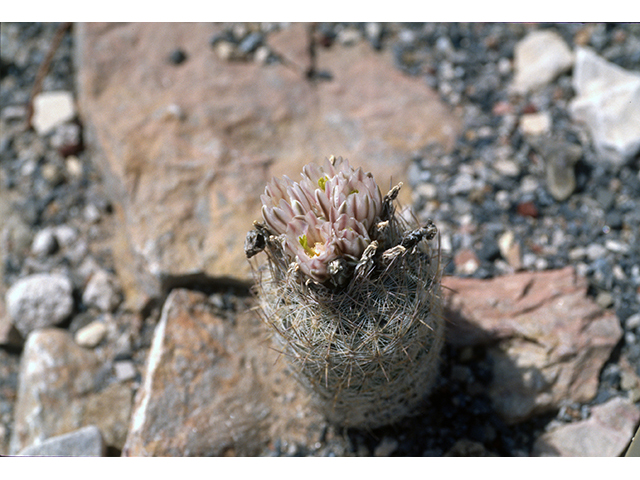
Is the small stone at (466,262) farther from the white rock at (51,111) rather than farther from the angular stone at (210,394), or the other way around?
the white rock at (51,111)

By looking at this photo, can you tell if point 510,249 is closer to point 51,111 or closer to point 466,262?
point 466,262

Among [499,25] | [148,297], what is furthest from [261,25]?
[148,297]

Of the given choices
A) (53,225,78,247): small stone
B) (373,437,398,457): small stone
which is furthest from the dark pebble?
(373,437,398,457): small stone

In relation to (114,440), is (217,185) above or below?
above

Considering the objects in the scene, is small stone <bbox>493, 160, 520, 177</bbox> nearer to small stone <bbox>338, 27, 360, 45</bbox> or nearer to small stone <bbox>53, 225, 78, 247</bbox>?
small stone <bbox>338, 27, 360, 45</bbox>

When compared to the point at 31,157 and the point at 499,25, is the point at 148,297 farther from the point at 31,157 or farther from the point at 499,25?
the point at 499,25
